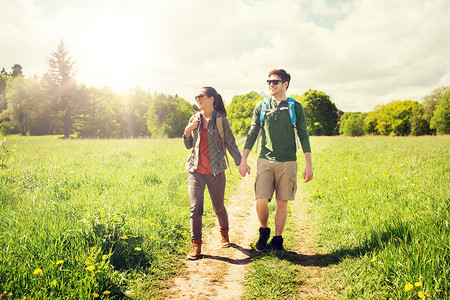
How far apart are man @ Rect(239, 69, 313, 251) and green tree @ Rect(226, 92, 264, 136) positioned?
58763mm

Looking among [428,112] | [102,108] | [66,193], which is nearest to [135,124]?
[102,108]

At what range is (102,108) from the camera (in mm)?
51344

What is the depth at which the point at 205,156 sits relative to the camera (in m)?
3.84

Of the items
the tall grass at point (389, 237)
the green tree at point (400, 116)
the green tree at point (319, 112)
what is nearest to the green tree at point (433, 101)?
the green tree at point (400, 116)

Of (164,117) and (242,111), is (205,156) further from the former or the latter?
(242,111)

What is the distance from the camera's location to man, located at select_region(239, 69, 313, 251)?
3.63m

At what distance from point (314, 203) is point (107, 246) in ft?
15.3

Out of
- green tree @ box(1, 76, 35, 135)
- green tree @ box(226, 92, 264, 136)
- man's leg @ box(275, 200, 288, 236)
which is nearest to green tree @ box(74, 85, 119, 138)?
green tree @ box(1, 76, 35, 135)

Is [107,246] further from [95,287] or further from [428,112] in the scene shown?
[428,112]

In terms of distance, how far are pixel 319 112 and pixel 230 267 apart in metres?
59.9

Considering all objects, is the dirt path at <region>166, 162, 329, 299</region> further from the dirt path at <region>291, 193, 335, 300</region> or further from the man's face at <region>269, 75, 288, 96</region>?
the man's face at <region>269, 75, 288, 96</region>

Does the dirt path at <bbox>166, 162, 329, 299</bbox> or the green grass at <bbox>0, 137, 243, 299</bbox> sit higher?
the green grass at <bbox>0, 137, 243, 299</bbox>

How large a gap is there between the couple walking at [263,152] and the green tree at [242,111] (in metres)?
58.7

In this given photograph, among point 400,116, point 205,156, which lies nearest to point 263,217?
point 205,156
